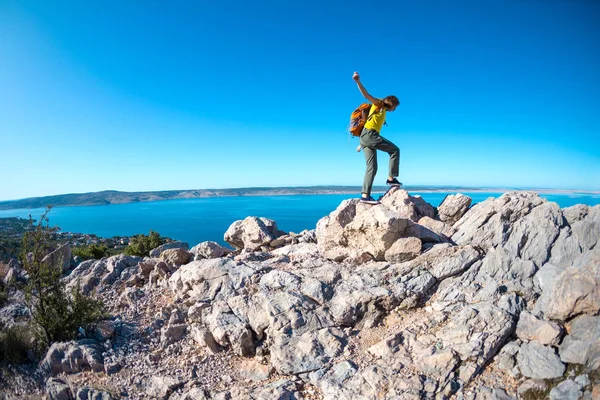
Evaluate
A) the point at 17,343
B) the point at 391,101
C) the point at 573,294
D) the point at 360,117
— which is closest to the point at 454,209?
the point at 391,101

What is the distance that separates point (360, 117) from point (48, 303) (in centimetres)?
1049

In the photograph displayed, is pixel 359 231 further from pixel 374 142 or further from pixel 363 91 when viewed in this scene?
pixel 363 91

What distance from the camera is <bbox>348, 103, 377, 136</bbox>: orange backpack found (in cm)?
967

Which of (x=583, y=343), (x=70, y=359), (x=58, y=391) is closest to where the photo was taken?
(x=583, y=343)

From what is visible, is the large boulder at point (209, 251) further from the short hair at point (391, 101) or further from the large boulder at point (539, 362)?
the large boulder at point (539, 362)

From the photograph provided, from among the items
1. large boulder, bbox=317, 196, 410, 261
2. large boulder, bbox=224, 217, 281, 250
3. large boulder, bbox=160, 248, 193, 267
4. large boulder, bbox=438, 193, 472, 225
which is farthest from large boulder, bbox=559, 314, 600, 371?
large boulder, bbox=160, 248, 193, 267

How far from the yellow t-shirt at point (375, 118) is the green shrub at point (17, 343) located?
11.0 meters

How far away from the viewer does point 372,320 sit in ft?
23.8

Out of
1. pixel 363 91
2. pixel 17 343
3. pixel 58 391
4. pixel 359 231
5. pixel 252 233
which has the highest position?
pixel 363 91

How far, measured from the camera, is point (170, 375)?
6.79 meters

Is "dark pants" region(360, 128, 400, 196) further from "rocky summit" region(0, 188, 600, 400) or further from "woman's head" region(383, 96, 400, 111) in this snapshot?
"rocky summit" region(0, 188, 600, 400)

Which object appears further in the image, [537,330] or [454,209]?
[454,209]

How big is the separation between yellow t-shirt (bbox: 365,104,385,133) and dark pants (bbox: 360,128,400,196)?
16cm

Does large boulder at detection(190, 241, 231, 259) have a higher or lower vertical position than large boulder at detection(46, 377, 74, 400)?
higher
